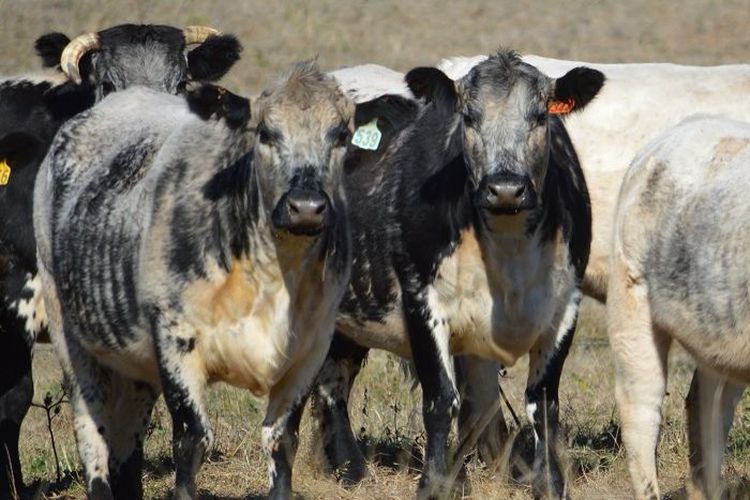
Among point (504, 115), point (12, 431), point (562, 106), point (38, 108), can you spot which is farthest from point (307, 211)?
point (38, 108)

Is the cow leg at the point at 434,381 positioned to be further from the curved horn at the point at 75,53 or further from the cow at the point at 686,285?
the curved horn at the point at 75,53

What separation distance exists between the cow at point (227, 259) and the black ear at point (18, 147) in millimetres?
1303

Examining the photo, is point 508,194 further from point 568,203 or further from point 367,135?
point 568,203

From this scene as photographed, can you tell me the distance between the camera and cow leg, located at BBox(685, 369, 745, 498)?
751 cm

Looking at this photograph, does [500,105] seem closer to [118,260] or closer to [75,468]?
[118,260]

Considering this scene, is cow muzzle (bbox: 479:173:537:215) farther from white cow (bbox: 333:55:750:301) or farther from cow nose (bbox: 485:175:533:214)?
white cow (bbox: 333:55:750:301)

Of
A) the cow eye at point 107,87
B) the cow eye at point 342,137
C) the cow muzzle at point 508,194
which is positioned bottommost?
the cow eye at point 107,87

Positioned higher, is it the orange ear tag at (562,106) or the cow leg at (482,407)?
the orange ear tag at (562,106)

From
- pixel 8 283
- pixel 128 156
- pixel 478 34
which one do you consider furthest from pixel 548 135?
pixel 478 34

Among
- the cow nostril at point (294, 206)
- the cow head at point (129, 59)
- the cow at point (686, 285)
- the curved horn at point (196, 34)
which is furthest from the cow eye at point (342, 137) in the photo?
the curved horn at point (196, 34)

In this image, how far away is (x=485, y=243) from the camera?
25.5 feet

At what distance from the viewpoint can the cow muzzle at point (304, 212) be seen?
6.24 meters

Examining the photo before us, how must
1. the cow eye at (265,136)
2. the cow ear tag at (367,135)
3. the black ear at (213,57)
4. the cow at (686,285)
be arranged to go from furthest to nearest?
the black ear at (213,57), the cow ear tag at (367,135), the cow at (686,285), the cow eye at (265,136)

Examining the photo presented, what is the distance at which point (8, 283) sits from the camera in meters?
8.86
